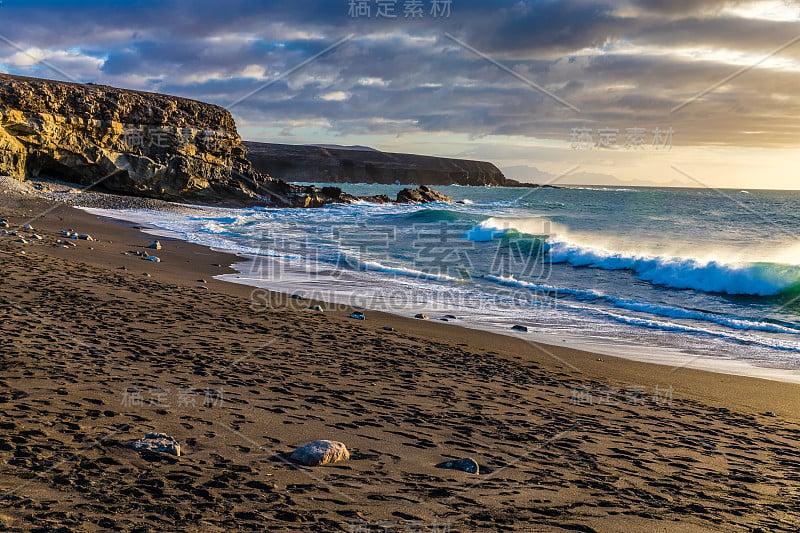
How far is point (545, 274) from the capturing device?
58.2ft

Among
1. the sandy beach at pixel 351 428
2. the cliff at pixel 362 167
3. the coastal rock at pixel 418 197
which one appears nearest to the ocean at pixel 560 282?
the sandy beach at pixel 351 428

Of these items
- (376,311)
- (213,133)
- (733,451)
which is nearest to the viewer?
(733,451)

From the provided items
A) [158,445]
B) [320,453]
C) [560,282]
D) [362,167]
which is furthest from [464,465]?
[362,167]

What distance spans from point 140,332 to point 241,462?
143 inches

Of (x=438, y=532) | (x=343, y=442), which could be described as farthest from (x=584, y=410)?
(x=438, y=532)

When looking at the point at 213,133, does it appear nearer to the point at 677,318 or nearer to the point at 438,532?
the point at 677,318

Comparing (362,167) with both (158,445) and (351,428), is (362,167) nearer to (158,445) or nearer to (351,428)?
(351,428)

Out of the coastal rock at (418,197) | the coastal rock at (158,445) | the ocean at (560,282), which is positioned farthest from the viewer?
the coastal rock at (418,197)

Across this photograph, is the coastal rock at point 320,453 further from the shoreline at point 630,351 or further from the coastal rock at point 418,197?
the coastal rock at point 418,197

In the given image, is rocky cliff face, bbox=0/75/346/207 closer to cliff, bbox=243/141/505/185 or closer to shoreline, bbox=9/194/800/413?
shoreline, bbox=9/194/800/413

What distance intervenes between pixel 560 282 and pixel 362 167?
11738cm

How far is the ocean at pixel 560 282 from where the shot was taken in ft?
32.1

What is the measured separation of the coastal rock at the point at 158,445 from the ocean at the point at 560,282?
21.2 feet

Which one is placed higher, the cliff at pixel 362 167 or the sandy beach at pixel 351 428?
the cliff at pixel 362 167
